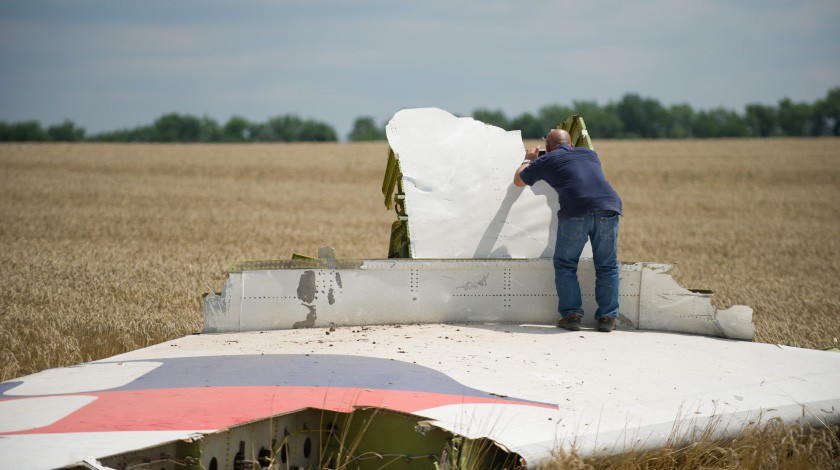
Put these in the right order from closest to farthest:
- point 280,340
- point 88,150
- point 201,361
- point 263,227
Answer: point 201,361 → point 280,340 → point 263,227 → point 88,150

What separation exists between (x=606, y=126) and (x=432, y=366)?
65577 mm

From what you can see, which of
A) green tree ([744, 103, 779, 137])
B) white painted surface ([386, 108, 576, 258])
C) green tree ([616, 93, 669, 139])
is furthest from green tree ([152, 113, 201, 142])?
white painted surface ([386, 108, 576, 258])

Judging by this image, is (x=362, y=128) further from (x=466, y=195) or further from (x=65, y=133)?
(x=466, y=195)

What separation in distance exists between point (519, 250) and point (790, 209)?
18017 mm

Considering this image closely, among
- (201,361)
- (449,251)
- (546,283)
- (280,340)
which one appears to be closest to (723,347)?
(546,283)

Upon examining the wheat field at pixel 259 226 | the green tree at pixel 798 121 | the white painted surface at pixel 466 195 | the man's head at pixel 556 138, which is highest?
the green tree at pixel 798 121

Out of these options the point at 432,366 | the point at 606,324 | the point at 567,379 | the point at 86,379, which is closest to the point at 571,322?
the point at 606,324

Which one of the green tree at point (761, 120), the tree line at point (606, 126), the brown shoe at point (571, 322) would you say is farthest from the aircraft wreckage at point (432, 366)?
the green tree at point (761, 120)

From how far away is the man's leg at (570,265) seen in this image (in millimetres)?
7977

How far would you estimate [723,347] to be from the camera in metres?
7.40

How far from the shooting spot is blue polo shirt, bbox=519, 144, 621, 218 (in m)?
8.01

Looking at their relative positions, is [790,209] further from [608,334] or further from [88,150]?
[88,150]

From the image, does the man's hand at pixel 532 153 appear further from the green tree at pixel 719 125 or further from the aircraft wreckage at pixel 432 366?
the green tree at pixel 719 125

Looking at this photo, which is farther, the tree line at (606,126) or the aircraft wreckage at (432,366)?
the tree line at (606,126)
